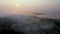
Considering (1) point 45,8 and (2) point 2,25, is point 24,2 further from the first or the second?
(2) point 2,25

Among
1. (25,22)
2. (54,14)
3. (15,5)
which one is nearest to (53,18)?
(54,14)

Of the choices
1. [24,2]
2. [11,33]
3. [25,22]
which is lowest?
[11,33]

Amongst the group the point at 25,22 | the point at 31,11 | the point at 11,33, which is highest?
the point at 31,11

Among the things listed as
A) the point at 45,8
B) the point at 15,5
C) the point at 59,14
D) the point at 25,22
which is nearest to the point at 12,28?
the point at 25,22

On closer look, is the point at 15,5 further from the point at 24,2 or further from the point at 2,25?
the point at 2,25

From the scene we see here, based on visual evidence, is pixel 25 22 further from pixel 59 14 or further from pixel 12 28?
pixel 59 14

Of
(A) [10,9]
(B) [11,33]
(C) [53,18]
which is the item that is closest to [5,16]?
(A) [10,9]

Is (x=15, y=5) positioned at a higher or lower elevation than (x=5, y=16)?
higher

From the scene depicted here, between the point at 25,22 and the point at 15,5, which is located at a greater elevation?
the point at 15,5
